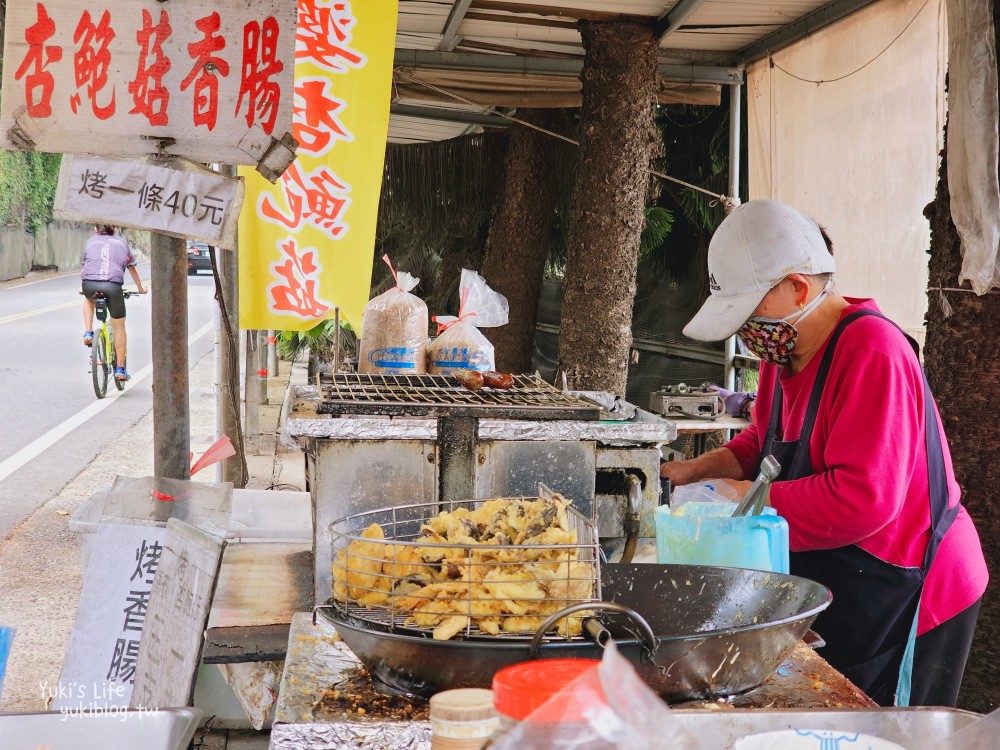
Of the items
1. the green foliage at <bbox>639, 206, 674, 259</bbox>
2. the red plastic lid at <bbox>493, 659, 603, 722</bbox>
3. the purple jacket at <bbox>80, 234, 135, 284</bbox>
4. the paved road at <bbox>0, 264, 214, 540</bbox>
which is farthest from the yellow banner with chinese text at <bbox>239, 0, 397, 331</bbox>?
the purple jacket at <bbox>80, 234, 135, 284</bbox>

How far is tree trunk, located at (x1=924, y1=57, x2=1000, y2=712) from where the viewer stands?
137 inches

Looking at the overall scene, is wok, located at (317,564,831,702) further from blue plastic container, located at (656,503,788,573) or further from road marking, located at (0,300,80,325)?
road marking, located at (0,300,80,325)

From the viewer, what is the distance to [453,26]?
6.48 m

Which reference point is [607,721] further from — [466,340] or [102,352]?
[102,352]

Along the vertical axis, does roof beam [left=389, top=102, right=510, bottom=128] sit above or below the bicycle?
above

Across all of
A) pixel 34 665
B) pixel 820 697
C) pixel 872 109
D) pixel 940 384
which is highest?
pixel 872 109

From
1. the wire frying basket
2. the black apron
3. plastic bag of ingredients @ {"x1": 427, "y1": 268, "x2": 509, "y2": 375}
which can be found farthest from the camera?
plastic bag of ingredients @ {"x1": 427, "y1": 268, "x2": 509, "y2": 375}

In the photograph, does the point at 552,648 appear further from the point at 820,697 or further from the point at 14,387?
the point at 14,387

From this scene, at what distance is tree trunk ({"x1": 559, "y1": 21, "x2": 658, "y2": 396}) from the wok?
14.7ft

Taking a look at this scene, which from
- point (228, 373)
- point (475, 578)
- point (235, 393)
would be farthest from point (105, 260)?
point (475, 578)

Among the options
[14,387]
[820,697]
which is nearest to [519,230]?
[820,697]

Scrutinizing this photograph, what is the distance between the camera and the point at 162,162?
2.98 metres

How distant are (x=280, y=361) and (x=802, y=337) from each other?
16337 millimetres

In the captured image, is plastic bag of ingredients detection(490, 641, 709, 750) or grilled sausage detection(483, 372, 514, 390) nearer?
plastic bag of ingredients detection(490, 641, 709, 750)
